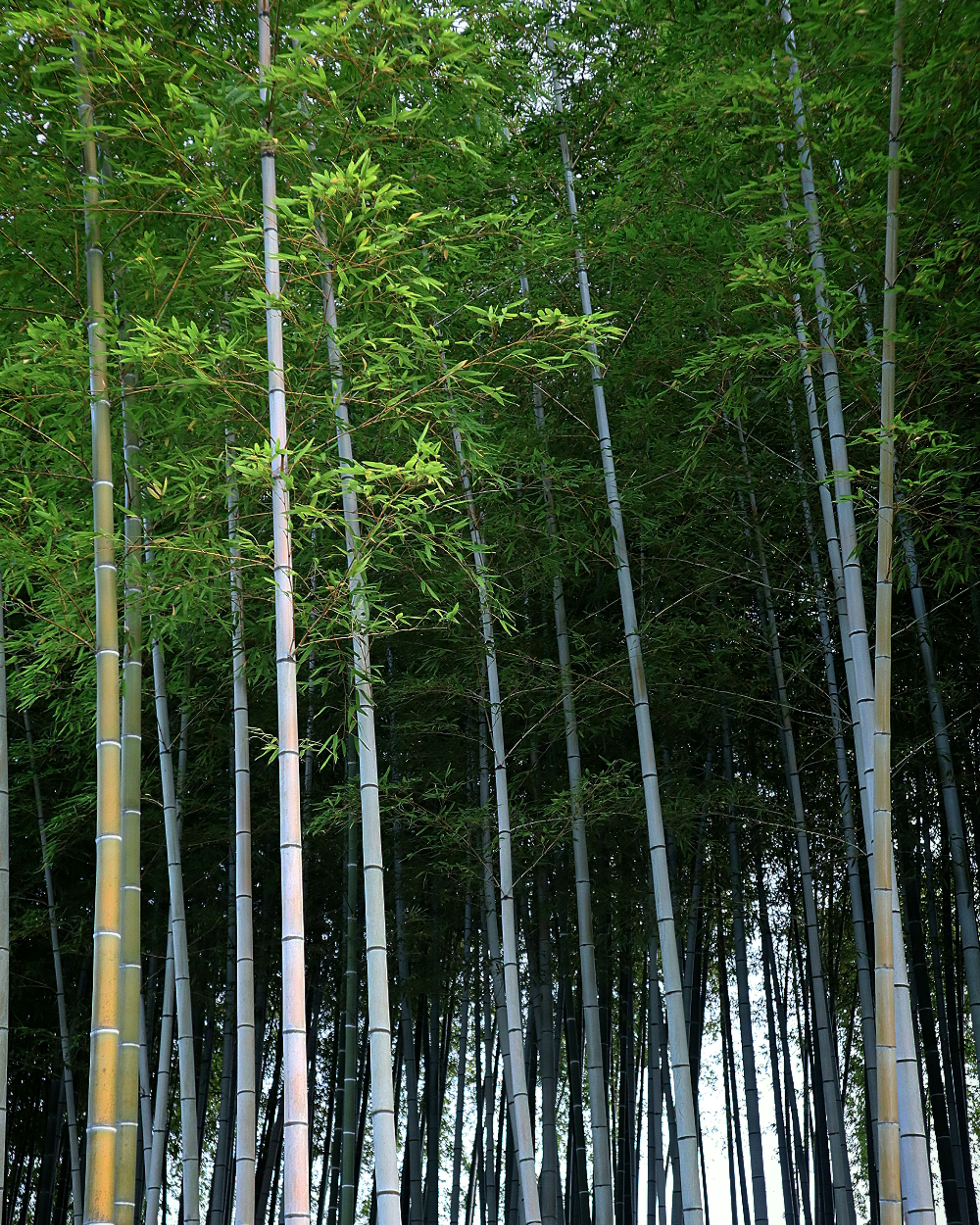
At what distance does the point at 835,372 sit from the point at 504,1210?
652 cm

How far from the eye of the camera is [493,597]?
444 cm

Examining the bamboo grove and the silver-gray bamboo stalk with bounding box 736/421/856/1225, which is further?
the silver-gray bamboo stalk with bounding box 736/421/856/1225

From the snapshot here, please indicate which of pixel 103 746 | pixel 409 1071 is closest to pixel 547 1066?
pixel 409 1071

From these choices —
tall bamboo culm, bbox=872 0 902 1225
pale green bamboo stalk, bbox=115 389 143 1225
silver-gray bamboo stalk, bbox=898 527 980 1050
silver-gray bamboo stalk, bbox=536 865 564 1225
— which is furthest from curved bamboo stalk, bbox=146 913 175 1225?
silver-gray bamboo stalk, bbox=898 527 980 1050

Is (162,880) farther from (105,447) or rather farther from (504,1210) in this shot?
(105,447)

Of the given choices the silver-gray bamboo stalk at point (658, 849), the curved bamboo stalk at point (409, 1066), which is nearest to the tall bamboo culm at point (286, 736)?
the silver-gray bamboo stalk at point (658, 849)

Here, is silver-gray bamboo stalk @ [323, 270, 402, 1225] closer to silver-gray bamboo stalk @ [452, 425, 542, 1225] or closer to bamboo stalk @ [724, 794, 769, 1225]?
silver-gray bamboo stalk @ [452, 425, 542, 1225]

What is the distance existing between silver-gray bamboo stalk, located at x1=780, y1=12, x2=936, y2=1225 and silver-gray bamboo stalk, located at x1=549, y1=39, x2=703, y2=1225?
81 centimetres

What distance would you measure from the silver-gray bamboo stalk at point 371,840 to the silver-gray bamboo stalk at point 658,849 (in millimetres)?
965

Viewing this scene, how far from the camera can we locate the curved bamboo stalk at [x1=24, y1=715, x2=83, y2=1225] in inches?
276

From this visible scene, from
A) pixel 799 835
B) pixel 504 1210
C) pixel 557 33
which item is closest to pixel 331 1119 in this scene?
pixel 504 1210

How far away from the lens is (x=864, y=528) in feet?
14.2

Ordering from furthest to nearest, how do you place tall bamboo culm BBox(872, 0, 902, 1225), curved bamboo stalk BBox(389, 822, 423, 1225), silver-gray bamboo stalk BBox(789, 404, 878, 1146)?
curved bamboo stalk BBox(389, 822, 423, 1225) → silver-gray bamboo stalk BBox(789, 404, 878, 1146) → tall bamboo culm BBox(872, 0, 902, 1225)

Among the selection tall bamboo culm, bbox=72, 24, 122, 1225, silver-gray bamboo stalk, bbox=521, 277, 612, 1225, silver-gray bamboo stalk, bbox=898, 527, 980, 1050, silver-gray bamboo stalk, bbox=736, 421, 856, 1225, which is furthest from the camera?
silver-gray bamboo stalk, bbox=736, 421, 856, 1225
